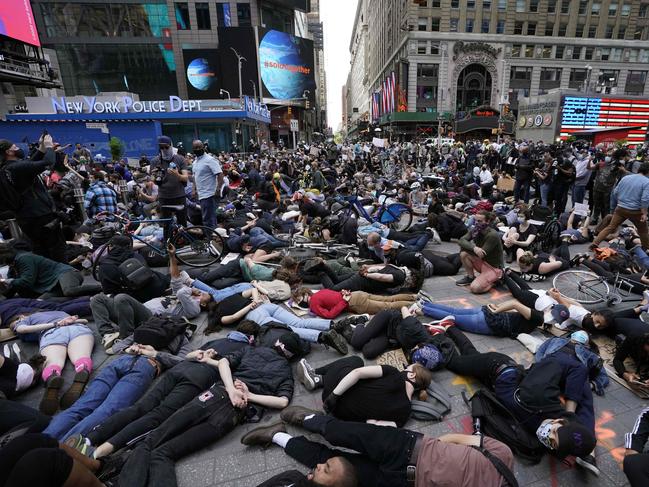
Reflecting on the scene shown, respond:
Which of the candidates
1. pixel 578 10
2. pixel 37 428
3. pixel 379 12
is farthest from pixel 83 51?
pixel 578 10

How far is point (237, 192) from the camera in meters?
14.1

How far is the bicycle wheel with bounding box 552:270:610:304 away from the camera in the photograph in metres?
6.06

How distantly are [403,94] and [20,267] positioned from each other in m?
61.0

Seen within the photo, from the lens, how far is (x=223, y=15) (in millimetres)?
48656

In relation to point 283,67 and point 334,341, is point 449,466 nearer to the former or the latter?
point 334,341

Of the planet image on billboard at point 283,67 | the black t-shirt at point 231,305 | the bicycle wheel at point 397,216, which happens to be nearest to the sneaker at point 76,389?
the black t-shirt at point 231,305

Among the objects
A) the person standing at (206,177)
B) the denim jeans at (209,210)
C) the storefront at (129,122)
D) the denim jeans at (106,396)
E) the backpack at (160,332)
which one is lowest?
the denim jeans at (106,396)

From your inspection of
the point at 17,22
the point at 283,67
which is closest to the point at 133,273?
the point at 17,22

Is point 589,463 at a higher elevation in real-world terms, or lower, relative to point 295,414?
lower

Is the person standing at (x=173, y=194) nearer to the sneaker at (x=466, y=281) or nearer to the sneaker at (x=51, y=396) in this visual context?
the sneaker at (x=51, y=396)

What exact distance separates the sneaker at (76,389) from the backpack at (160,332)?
2.22 feet

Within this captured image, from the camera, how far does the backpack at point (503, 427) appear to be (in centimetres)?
317

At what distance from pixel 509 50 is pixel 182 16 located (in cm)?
5135

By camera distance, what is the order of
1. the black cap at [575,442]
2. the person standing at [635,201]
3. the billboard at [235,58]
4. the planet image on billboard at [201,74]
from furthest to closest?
1. the planet image on billboard at [201,74]
2. the billboard at [235,58]
3. the person standing at [635,201]
4. the black cap at [575,442]
